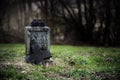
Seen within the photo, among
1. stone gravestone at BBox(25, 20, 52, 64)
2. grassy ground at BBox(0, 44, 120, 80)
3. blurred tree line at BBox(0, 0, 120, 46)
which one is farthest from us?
blurred tree line at BBox(0, 0, 120, 46)

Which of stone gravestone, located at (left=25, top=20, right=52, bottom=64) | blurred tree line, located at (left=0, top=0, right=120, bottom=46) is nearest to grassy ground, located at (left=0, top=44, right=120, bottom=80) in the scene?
stone gravestone, located at (left=25, top=20, right=52, bottom=64)

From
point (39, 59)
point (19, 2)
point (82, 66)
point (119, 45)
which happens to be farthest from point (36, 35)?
point (19, 2)

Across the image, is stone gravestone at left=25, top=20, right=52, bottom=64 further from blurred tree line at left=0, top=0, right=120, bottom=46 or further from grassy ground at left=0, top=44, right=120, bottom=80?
blurred tree line at left=0, top=0, right=120, bottom=46

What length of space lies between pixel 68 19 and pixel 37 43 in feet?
27.9

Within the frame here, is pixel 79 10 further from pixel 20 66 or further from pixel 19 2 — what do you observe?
pixel 20 66

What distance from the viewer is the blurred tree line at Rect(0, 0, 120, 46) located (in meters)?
18.7

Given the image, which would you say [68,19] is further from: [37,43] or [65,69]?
[65,69]

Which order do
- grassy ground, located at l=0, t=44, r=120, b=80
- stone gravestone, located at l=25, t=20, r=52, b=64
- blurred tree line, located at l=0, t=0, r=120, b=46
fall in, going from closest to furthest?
grassy ground, located at l=0, t=44, r=120, b=80 < stone gravestone, located at l=25, t=20, r=52, b=64 < blurred tree line, located at l=0, t=0, r=120, b=46

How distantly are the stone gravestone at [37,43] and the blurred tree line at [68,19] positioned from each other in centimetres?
780

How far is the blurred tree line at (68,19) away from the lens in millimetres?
18656

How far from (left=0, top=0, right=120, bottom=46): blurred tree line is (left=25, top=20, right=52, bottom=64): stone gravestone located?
7803 millimetres

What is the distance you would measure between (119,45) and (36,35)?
8369 mm

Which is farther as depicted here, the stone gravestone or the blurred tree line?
the blurred tree line

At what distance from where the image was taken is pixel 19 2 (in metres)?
20.5
